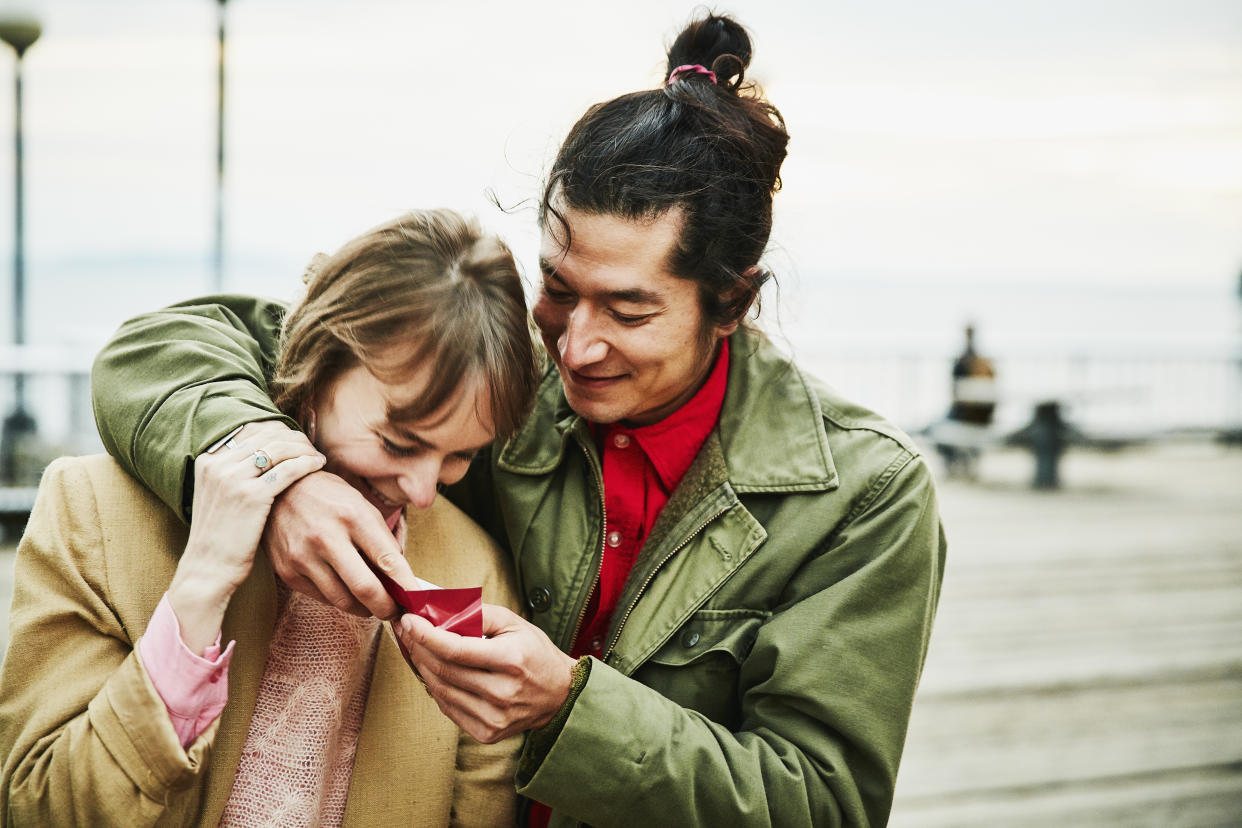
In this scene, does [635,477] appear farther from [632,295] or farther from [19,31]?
[19,31]

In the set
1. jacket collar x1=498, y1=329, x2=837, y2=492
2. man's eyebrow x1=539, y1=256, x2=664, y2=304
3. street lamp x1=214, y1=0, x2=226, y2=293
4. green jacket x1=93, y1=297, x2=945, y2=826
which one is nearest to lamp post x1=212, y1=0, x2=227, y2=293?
street lamp x1=214, y1=0, x2=226, y2=293

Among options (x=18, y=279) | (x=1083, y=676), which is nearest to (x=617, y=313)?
(x=1083, y=676)

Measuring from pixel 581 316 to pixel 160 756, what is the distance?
85cm

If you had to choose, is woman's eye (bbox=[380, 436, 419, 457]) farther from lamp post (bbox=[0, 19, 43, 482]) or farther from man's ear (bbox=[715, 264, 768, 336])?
lamp post (bbox=[0, 19, 43, 482])

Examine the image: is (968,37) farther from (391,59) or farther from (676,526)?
(676,526)

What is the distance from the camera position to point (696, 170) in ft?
5.39

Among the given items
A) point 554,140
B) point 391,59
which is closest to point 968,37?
point 391,59

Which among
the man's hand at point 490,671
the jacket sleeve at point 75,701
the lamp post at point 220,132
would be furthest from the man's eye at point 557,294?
the lamp post at point 220,132

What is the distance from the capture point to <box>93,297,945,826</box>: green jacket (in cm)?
136

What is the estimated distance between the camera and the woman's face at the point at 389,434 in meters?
1.34

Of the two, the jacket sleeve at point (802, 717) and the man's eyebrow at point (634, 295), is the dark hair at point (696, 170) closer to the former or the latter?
the man's eyebrow at point (634, 295)

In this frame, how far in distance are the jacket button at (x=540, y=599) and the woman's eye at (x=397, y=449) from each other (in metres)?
0.42

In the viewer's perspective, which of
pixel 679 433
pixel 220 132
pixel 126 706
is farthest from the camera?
pixel 220 132

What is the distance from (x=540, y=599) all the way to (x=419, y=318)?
1.80 ft
